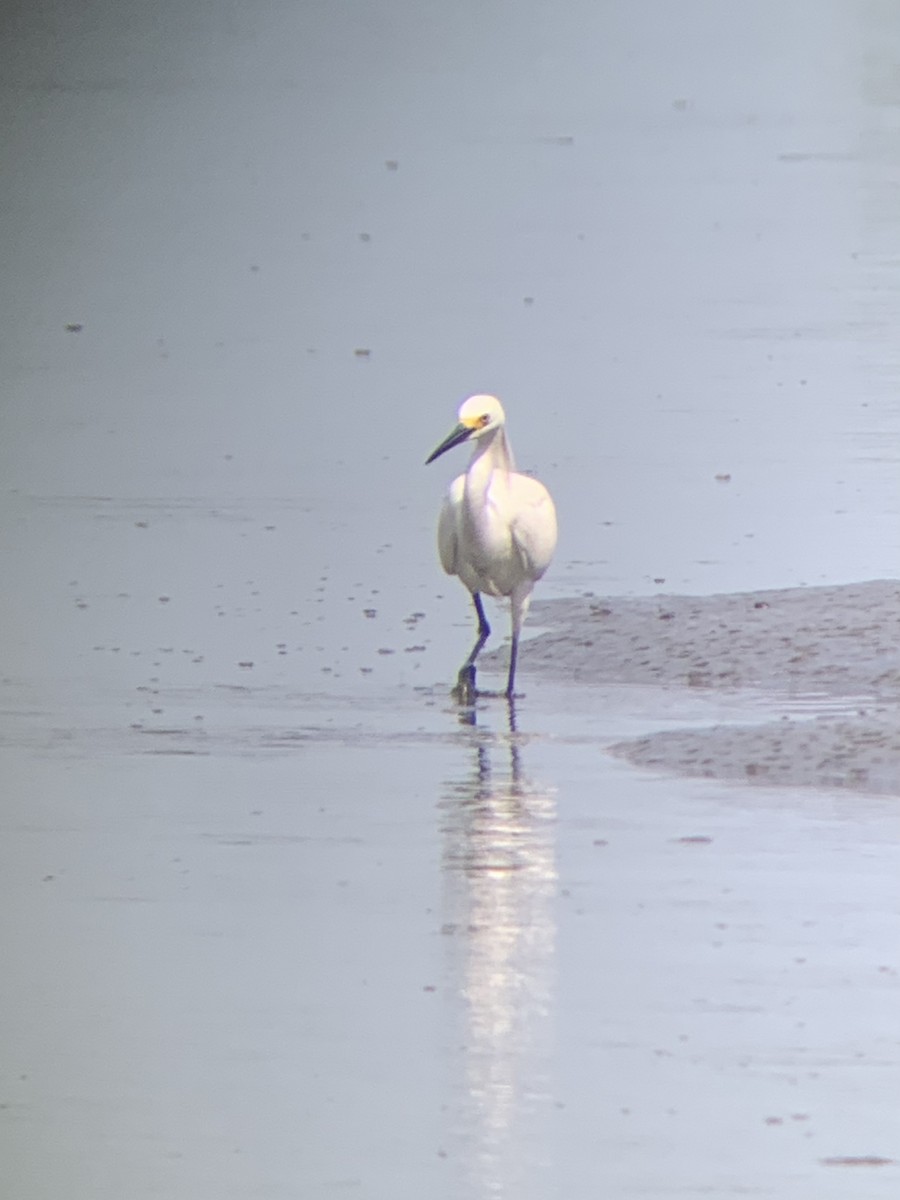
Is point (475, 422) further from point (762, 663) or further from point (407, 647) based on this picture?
point (762, 663)

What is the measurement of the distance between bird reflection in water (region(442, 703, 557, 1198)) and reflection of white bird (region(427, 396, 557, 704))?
1690 mm

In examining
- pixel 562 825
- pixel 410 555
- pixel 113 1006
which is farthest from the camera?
pixel 410 555

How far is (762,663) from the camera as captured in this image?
492 inches

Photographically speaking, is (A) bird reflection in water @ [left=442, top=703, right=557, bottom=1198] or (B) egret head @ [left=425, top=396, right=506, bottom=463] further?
(B) egret head @ [left=425, top=396, right=506, bottom=463]

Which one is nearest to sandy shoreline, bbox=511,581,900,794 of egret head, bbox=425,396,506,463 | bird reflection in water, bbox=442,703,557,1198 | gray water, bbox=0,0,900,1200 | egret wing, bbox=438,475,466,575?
gray water, bbox=0,0,900,1200

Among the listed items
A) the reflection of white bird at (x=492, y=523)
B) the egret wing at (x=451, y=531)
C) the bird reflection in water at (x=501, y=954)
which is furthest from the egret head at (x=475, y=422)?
the bird reflection in water at (x=501, y=954)

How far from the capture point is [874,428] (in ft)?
61.9

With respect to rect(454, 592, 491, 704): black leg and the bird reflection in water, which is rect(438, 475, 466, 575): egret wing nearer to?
rect(454, 592, 491, 704): black leg

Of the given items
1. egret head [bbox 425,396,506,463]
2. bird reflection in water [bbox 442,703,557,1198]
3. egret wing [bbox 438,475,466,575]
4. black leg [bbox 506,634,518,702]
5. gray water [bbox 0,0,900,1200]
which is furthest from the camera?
egret head [bbox 425,396,506,463]

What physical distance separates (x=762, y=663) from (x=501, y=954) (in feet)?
14.5

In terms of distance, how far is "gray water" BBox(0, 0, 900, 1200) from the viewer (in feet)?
23.1

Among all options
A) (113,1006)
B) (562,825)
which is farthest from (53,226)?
(113,1006)

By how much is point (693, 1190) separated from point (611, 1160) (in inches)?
8.8

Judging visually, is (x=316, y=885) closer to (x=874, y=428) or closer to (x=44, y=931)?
Result: (x=44, y=931)
